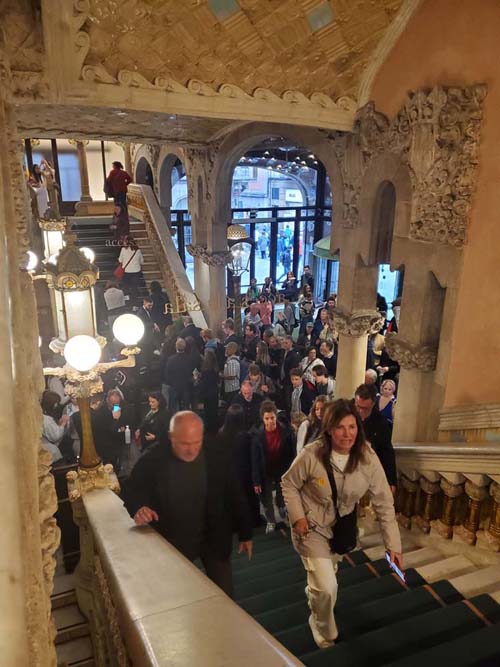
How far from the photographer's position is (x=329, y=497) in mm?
2883

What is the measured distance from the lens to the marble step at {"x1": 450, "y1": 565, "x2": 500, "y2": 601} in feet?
10.6

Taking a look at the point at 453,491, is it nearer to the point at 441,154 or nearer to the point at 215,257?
the point at 441,154

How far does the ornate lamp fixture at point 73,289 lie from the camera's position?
3807mm

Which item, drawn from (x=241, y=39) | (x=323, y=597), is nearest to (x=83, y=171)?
(x=241, y=39)

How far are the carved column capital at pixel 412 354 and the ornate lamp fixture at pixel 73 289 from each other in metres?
3.28

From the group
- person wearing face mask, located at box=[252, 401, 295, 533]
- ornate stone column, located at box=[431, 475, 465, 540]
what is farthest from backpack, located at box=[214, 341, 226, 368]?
ornate stone column, located at box=[431, 475, 465, 540]

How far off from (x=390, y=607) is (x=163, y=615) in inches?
78.2

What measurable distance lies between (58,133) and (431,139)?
7.05 m

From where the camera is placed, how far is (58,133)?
944cm

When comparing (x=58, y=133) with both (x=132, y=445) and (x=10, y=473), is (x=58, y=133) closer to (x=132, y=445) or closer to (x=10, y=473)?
(x=132, y=445)

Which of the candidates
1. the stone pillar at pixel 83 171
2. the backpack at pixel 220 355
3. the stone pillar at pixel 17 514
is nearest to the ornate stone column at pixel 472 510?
the stone pillar at pixel 17 514

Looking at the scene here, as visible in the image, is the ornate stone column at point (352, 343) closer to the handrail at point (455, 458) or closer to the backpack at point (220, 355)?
the backpack at point (220, 355)

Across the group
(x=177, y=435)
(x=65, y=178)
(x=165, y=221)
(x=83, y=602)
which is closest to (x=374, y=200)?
(x=177, y=435)

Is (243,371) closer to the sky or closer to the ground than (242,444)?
closer to the ground
